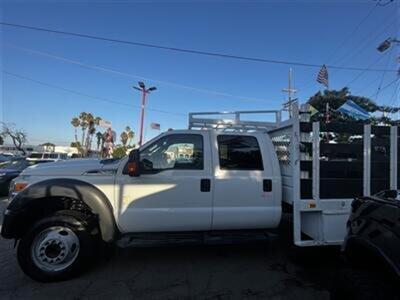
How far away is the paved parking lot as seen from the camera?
411 cm

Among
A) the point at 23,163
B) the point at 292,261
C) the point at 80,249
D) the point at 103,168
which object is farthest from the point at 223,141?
the point at 23,163

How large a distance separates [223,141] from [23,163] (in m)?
12.7

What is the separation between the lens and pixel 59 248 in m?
4.50

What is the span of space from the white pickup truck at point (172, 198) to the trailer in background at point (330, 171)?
0.6 inches

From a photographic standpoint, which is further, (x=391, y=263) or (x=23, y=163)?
(x=23, y=163)

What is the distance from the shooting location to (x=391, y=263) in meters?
2.24

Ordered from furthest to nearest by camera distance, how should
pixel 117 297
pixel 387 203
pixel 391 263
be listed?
1. pixel 117 297
2. pixel 387 203
3. pixel 391 263

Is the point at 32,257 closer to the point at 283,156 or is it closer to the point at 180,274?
the point at 180,274

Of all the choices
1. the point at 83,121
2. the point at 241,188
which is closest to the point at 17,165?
the point at 241,188

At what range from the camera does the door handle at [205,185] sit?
4.90m

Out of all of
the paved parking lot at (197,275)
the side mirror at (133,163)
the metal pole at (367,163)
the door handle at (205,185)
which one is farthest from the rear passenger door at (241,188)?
the metal pole at (367,163)

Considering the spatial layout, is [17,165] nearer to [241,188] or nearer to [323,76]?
[241,188]

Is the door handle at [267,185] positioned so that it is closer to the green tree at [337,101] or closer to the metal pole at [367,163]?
the metal pole at [367,163]

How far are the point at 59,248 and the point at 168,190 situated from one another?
63.4 inches
